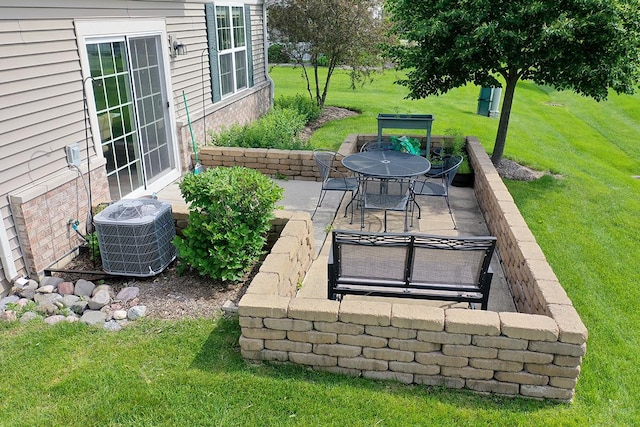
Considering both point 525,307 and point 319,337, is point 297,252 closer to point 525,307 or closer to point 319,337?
point 319,337

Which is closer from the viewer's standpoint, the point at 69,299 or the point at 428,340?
the point at 428,340

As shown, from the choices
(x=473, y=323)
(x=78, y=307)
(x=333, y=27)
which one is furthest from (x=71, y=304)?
(x=333, y=27)

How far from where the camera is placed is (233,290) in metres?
4.67

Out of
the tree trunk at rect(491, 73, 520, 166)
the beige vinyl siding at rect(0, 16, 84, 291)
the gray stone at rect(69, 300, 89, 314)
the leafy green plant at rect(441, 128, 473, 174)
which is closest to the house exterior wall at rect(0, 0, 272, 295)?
the beige vinyl siding at rect(0, 16, 84, 291)

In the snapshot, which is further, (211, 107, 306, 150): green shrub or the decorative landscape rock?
(211, 107, 306, 150): green shrub

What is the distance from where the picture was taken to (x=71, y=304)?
14.4 feet

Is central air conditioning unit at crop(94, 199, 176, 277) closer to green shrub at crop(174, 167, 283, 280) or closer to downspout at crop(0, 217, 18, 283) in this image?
green shrub at crop(174, 167, 283, 280)

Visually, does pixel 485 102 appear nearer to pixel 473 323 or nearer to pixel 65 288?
pixel 473 323

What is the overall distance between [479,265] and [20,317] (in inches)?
153

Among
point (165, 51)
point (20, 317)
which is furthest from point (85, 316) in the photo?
point (165, 51)

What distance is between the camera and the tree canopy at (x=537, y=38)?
6664 millimetres

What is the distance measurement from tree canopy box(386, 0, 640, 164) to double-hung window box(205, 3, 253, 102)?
3323 mm

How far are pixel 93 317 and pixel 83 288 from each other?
571mm

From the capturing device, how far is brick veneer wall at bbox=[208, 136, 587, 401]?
327cm
